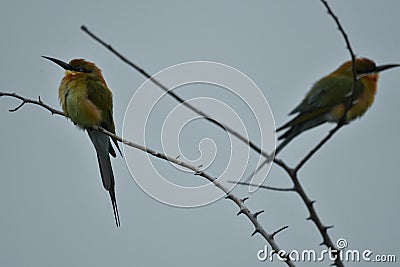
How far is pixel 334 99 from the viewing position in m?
1.99

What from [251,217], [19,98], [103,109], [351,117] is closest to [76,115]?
[103,109]

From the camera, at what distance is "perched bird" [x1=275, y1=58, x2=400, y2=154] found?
6.12ft

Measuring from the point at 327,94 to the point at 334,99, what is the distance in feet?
0.15

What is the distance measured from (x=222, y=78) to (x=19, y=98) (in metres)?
0.92

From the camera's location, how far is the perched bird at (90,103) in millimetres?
3146

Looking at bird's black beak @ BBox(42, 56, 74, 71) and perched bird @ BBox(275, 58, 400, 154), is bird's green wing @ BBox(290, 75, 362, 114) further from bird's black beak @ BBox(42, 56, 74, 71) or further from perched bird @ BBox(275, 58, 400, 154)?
bird's black beak @ BBox(42, 56, 74, 71)

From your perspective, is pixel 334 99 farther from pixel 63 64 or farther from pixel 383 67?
pixel 63 64

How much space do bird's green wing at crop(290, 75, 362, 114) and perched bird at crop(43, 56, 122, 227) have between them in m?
1.34

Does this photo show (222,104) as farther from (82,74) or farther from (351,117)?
(82,74)

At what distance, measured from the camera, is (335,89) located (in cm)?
205

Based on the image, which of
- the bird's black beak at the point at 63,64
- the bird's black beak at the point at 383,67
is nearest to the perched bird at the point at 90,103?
the bird's black beak at the point at 63,64

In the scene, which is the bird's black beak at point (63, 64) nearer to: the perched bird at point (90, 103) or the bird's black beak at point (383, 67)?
the perched bird at point (90, 103)

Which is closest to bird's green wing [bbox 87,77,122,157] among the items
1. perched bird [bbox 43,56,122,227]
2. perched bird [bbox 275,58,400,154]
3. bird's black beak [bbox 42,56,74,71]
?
perched bird [bbox 43,56,122,227]

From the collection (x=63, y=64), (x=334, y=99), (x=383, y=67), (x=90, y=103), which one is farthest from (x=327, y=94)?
(x=63, y=64)
